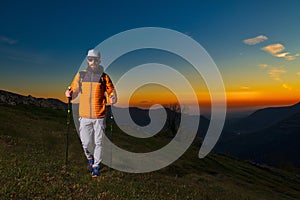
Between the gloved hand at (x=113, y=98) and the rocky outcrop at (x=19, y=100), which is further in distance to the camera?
the rocky outcrop at (x=19, y=100)

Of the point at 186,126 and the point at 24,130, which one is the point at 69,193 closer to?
the point at 24,130

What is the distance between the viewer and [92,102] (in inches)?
513

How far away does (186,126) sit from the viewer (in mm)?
143375

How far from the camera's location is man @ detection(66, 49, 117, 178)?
13.0 metres

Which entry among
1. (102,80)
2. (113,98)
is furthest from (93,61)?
(113,98)

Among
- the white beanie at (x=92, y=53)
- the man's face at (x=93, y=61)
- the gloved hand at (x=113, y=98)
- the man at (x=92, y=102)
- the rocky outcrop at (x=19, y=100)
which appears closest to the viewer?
the white beanie at (x=92, y=53)

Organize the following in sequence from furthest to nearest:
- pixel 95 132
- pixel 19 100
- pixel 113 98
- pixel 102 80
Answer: pixel 19 100
pixel 113 98
pixel 102 80
pixel 95 132

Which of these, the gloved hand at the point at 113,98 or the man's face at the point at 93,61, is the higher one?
the man's face at the point at 93,61

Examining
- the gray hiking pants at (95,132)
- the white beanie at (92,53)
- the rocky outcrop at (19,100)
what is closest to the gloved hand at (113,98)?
the gray hiking pants at (95,132)

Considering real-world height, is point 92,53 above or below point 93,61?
above

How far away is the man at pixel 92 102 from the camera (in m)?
13.0

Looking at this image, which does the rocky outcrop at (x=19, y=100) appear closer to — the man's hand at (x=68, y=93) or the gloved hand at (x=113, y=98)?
the man's hand at (x=68, y=93)

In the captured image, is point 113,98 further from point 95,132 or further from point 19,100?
point 19,100

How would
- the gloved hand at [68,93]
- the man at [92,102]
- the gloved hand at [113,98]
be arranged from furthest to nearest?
the gloved hand at [113,98] < the gloved hand at [68,93] < the man at [92,102]
